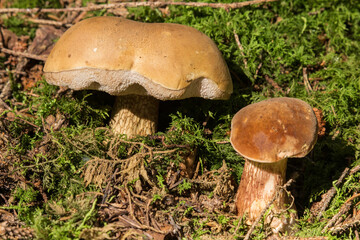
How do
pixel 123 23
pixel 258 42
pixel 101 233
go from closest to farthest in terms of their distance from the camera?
pixel 101 233 < pixel 123 23 < pixel 258 42

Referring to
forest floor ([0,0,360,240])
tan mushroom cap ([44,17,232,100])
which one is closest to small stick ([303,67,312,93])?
forest floor ([0,0,360,240])

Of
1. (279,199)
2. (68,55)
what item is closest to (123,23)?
(68,55)

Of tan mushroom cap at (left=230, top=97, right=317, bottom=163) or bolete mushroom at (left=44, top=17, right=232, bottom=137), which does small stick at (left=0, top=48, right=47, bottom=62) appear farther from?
tan mushroom cap at (left=230, top=97, right=317, bottom=163)

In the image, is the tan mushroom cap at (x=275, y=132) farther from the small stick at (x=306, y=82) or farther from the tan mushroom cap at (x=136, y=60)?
the small stick at (x=306, y=82)

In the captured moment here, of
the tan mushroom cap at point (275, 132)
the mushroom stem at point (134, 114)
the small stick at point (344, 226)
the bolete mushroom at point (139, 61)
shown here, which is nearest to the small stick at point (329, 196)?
the small stick at point (344, 226)

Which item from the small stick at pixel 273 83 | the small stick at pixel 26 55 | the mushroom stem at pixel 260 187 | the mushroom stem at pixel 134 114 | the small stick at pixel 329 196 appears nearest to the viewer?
the mushroom stem at pixel 260 187

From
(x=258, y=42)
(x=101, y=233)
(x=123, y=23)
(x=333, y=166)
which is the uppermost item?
(x=123, y=23)

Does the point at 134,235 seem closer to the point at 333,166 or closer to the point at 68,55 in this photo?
the point at 68,55

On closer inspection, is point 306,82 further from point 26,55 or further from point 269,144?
point 26,55
